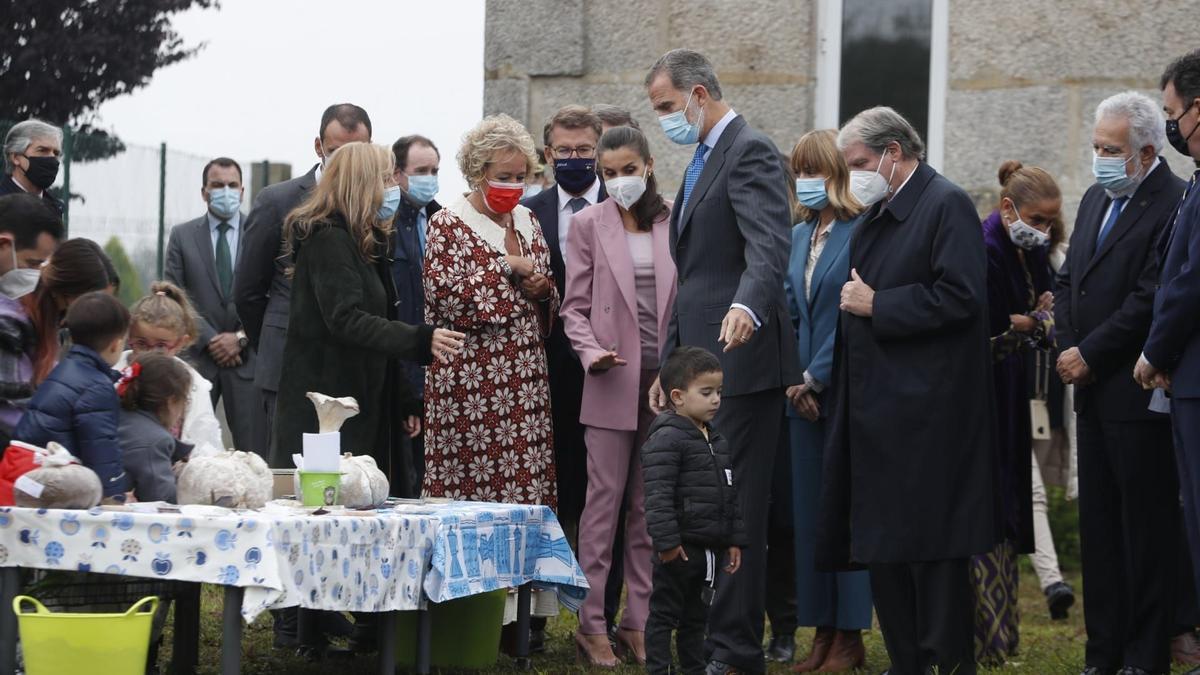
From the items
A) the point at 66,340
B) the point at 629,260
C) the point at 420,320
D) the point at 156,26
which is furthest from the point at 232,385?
the point at 156,26

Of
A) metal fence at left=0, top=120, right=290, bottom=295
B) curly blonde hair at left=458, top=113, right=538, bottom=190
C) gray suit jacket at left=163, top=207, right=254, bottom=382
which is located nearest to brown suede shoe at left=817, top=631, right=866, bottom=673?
curly blonde hair at left=458, top=113, right=538, bottom=190

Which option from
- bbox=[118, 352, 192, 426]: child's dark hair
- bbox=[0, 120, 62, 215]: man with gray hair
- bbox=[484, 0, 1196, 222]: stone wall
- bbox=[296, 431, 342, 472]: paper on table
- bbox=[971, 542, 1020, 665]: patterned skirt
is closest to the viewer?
bbox=[296, 431, 342, 472]: paper on table

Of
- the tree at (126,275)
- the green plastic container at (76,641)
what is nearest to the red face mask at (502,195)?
the green plastic container at (76,641)

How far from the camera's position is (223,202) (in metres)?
9.58

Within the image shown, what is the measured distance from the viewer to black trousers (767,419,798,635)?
24.6ft

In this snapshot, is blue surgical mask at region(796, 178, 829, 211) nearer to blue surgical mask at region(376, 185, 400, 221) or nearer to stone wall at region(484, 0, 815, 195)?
blue surgical mask at region(376, 185, 400, 221)

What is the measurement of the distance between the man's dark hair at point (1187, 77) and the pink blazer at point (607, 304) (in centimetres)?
211

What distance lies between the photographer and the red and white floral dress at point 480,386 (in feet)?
23.7

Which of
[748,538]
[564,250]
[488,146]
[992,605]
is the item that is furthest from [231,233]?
[992,605]

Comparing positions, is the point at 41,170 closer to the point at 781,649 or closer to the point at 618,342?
the point at 618,342

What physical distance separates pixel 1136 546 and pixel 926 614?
0.94 metres

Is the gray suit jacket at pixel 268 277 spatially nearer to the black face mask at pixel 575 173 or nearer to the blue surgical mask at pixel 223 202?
the black face mask at pixel 575 173

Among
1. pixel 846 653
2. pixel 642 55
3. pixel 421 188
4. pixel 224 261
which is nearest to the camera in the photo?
pixel 846 653

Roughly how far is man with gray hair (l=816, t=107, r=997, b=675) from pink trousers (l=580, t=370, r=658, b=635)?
1146mm
